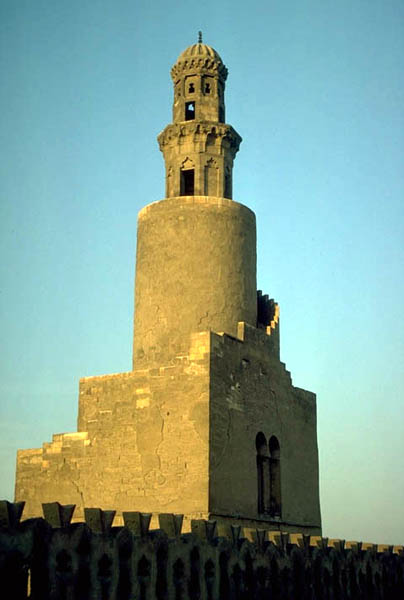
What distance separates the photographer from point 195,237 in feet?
62.8

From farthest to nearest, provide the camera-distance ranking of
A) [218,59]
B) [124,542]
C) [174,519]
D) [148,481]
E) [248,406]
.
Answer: [218,59] < [248,406] < [148,481] < [174,519] < [124,542]

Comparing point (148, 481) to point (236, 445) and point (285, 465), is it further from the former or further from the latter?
point (285, 465)

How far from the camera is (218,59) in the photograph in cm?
2141

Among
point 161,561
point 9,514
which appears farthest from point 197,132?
point 9,514

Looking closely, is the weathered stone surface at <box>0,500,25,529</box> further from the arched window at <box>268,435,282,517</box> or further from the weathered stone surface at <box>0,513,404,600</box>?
the arched window at <box>268,435,282,517</box>

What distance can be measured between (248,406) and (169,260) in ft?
13.6

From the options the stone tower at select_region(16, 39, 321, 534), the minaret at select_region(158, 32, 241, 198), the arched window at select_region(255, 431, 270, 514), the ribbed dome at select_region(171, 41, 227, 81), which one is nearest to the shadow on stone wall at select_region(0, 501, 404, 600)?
the stone tower at select_region(16, 39, 321, 534)

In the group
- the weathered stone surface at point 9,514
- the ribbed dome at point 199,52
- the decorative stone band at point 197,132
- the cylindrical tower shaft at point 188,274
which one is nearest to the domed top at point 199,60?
the ribbed dome at point 199,52

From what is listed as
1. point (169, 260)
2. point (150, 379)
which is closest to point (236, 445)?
point (150, 379)

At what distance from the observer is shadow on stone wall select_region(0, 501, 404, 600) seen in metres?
8.02

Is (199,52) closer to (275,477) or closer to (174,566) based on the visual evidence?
(275,477)

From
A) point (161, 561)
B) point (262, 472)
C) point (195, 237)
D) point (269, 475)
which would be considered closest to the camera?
point (161, 561)

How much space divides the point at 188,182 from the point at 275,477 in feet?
26.9

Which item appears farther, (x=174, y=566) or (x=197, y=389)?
(x=197, y=389)
